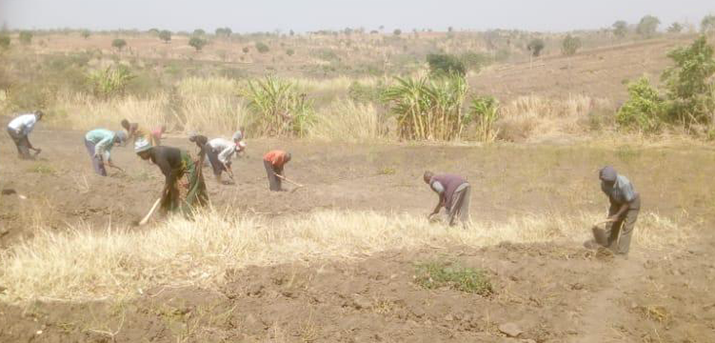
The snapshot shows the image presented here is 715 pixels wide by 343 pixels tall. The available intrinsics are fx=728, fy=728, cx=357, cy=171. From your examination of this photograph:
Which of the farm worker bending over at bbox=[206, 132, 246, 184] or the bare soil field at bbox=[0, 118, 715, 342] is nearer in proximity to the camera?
the bare soil field at bbox=[0, 118, 715, 342]

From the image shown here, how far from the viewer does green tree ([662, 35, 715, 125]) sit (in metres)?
17.4

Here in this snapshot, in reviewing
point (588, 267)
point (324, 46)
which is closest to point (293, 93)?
point (588, 267)

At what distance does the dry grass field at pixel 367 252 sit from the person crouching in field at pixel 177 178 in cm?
29

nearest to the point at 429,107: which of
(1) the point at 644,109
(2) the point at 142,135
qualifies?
(1) the point at 644,109

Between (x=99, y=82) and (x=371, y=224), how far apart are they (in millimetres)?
18893

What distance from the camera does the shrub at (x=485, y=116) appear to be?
719 inches

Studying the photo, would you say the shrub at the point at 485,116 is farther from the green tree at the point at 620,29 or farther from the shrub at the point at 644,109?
the green tree at the point at 620,29

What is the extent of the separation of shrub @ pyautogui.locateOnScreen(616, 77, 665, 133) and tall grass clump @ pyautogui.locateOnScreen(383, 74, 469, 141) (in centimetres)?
407

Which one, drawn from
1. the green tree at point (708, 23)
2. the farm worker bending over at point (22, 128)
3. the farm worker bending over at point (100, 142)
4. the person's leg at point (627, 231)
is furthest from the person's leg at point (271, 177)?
the green tree at point (708, 23)

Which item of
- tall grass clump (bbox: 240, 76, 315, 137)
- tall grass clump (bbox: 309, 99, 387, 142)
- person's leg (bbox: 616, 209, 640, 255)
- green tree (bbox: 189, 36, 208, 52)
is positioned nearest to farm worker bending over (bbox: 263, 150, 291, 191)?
person's leg (bbox: 616, 209, 640, 255)

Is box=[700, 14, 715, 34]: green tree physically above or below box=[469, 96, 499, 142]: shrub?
above

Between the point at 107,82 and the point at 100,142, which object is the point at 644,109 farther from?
the point at 107,82

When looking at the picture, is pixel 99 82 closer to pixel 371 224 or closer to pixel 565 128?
pixel 565 128

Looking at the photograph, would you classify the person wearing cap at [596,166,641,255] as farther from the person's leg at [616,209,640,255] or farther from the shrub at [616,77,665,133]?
the shrub at [616,77,665,133]
